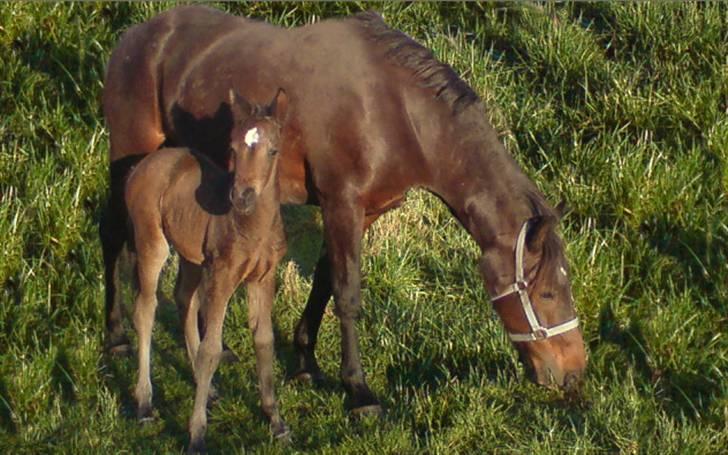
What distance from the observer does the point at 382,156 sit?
7727 mm

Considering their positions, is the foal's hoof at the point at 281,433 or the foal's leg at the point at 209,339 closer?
the foal's leg at the point at 209,339

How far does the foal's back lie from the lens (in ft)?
23.6

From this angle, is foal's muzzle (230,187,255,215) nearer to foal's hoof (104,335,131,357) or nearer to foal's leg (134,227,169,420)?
foal's leg (134,227,169,420)

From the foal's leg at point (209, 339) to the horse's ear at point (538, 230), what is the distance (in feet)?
5.09

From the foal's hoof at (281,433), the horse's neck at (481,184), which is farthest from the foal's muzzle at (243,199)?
the horse's neck at (481,184)

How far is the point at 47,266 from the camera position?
957cm

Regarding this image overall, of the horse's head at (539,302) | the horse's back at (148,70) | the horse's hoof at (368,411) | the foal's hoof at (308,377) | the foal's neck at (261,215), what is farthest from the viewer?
the horse's back at (148,70)

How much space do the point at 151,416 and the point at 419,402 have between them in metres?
1.42

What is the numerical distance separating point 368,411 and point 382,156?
4.47 feet

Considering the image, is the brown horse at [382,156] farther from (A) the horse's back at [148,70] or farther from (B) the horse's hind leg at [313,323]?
(B) the horse's hind leg at [313,323]

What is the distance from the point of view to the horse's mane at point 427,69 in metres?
7.79

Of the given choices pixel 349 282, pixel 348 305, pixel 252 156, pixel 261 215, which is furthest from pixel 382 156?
pixel 252 156

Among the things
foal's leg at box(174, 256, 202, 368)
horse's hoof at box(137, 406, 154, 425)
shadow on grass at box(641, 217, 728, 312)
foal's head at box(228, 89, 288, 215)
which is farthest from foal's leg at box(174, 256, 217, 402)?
shadow on grass at box(641, 217, 728, 312)

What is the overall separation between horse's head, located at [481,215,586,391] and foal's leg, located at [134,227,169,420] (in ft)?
5.59
